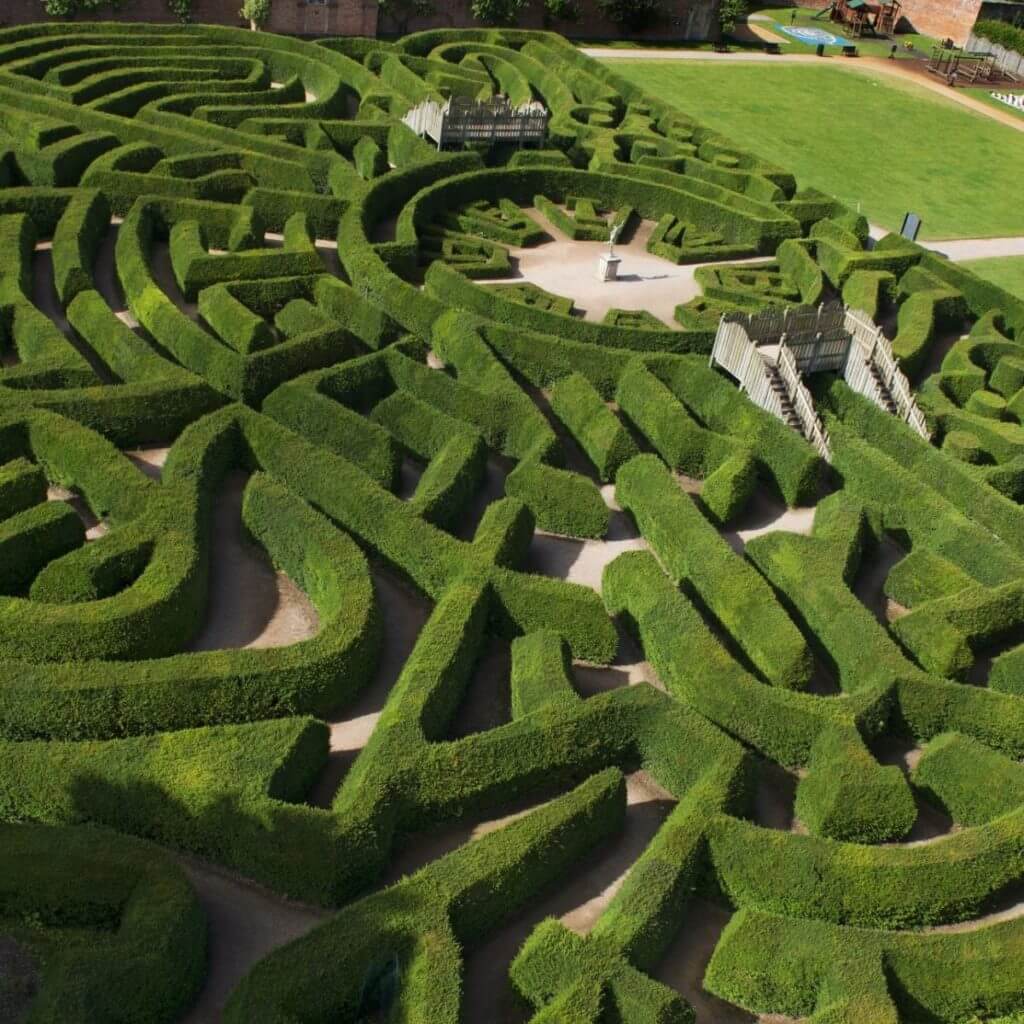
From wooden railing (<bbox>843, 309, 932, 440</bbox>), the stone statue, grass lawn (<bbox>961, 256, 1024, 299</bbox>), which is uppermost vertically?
wooden railing (<bbox>843, 309, 932, 440</bbox>)

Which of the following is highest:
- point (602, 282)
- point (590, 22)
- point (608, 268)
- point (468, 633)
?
point (590, 22)

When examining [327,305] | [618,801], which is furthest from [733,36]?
[618,801]

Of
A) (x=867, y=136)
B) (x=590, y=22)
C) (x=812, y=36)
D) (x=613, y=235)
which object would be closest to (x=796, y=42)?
(x=812, y=36)

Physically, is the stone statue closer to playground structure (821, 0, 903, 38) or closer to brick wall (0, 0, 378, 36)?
brick wall (0, 0, 378, 36)

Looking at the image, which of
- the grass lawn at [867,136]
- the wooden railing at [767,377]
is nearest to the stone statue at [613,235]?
the wooden railing at [767,377]

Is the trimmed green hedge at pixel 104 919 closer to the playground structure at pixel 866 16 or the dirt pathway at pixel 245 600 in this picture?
the dirt pathway at pixel 245 600

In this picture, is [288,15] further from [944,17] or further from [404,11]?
[944,17]

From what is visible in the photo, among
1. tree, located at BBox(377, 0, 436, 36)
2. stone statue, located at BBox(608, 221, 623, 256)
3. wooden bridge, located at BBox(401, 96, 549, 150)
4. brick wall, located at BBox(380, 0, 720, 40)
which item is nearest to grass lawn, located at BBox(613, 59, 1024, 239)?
brick wall, located at BBox(380, 0, 720, 40)

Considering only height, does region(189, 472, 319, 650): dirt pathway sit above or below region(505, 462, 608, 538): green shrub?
below
